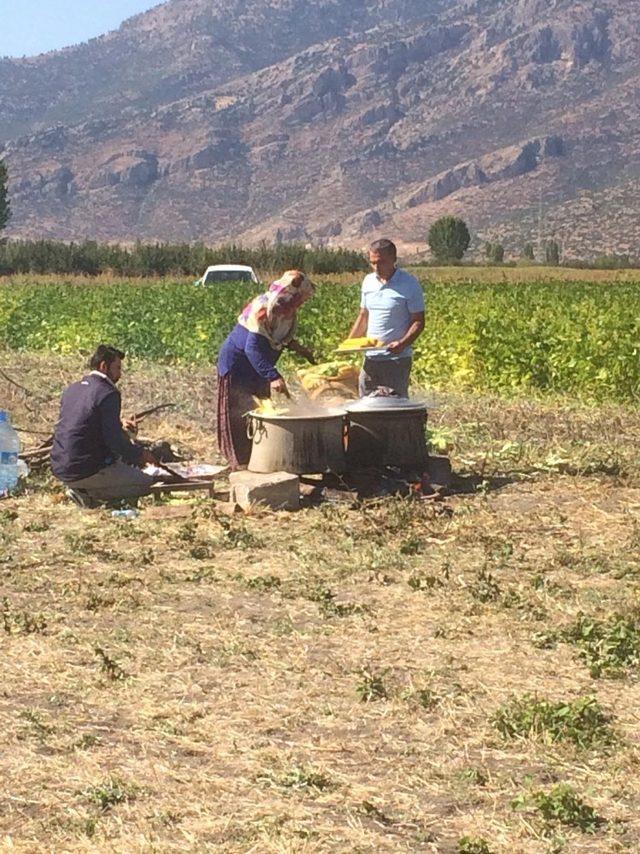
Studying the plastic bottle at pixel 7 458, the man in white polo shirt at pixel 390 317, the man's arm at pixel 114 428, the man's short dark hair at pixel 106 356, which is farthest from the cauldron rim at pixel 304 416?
the plastic bottle at pixel 7 458

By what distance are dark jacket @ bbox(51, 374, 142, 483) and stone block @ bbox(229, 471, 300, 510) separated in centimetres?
81

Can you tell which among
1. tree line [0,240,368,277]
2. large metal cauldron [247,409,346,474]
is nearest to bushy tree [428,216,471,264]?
tree line [0,240,368,277]

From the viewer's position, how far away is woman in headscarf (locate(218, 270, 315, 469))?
10.3 m

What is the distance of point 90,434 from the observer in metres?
10.2

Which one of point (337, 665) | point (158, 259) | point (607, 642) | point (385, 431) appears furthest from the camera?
point (158, 259)

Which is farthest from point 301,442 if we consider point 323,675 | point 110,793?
point 110,793

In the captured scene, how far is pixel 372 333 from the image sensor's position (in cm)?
1080

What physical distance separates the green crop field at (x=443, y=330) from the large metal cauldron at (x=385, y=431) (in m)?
6.06

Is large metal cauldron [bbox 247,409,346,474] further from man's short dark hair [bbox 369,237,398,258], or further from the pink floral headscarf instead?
man's short dark hair [bbox 369,237,398,258]

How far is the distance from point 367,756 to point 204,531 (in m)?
4.24

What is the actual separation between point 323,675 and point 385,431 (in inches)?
168

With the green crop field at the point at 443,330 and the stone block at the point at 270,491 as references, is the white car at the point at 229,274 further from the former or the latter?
the stone block at the point at 270,491

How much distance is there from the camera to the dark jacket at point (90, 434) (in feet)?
32.9

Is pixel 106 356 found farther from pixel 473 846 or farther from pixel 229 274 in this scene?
pixel 229 274
